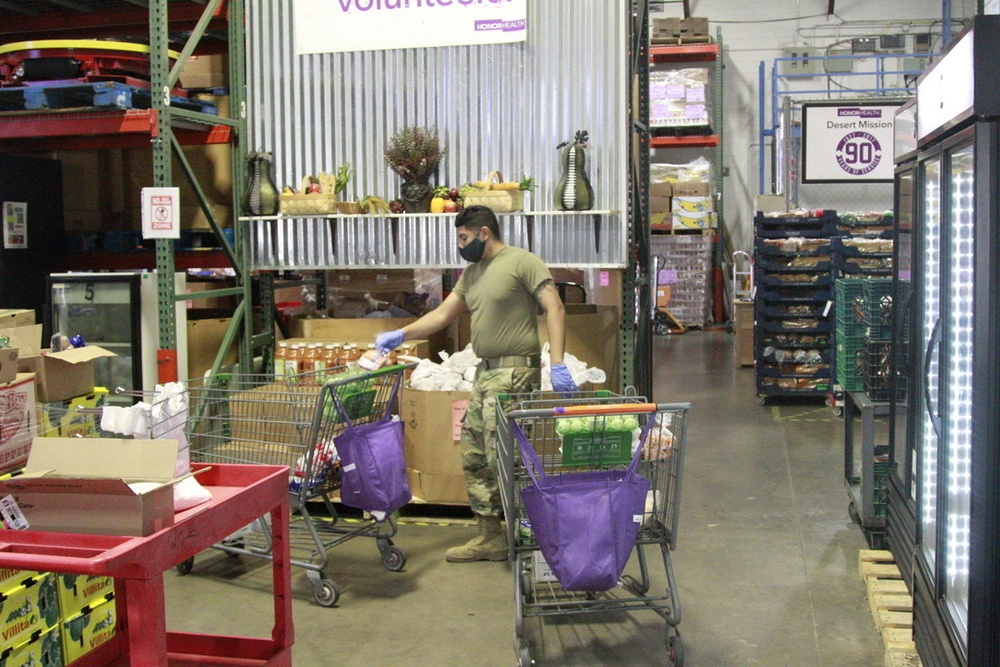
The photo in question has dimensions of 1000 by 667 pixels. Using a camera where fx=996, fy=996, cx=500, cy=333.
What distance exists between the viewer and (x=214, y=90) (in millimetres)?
6742

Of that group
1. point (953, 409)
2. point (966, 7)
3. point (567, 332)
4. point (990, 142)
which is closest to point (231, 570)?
point (567, 332)

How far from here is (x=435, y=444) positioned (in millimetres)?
5965

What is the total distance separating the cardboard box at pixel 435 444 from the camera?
19.5 ft

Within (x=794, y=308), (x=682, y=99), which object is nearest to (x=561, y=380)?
(x=794, y=308)

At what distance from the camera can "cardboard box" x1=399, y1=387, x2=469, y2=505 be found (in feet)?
19.5

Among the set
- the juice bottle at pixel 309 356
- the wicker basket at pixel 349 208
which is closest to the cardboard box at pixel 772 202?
the wicker basket at pixel 349 208

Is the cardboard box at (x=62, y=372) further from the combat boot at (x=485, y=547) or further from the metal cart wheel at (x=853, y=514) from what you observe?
the metal cart wheel at (x=853, y=514)

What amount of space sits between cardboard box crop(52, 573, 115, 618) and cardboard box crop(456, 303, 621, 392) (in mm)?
3455

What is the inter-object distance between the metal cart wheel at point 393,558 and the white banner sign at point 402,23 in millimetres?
3179

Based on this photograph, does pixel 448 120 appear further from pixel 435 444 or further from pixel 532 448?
pixel 532 448

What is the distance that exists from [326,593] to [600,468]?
1.60 meters

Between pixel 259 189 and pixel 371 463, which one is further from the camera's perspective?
pixel 259 189

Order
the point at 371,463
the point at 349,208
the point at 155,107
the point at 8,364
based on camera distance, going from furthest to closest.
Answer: the point at 349,208 < the point at 155,107 < the point at 371,463 < the point at 8,364

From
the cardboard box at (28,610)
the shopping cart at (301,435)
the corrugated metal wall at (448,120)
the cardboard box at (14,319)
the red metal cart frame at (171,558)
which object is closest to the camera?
the red metal cart frame at (171,558)
